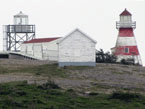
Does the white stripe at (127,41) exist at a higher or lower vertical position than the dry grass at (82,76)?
higher

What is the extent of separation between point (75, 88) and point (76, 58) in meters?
15.8

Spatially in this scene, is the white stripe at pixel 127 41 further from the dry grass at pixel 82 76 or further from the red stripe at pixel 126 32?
the dry grass at pixel 82 76

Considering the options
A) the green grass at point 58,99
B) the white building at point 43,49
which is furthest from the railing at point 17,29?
the green grass at point 58,99

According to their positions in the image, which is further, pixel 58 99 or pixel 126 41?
pixel 126 41

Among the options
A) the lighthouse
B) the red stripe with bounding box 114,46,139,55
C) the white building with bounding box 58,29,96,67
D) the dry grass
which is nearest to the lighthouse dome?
the lighthouse

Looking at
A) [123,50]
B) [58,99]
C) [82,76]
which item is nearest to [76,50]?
[82,76]

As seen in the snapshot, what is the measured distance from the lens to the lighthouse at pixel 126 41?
2549 inches

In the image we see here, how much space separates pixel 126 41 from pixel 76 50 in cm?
1556

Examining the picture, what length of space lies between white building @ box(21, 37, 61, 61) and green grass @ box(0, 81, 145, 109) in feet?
101

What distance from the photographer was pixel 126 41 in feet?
214

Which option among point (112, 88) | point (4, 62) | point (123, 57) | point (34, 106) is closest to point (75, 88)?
point (112, 88)

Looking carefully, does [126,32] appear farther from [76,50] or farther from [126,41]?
[76,50]

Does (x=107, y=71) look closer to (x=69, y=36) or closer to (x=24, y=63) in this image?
(x=69, y=36)

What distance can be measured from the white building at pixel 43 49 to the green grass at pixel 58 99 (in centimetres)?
3092
